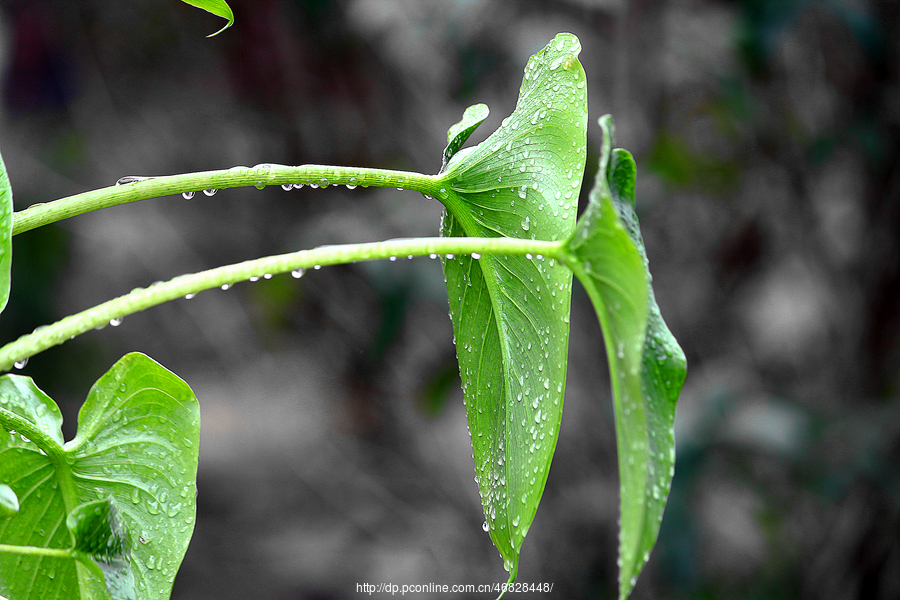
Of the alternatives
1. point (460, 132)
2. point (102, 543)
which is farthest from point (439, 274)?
point (102, 543)

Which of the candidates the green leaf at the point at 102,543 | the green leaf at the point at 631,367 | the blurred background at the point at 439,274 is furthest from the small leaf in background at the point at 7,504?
the blurred background at the point at 439,274

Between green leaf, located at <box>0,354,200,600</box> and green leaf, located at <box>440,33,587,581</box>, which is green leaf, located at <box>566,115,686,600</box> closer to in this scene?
green leaf, located at <box>440,33,587,581</box>

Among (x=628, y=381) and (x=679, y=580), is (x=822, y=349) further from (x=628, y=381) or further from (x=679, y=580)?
(x=628, y=381)

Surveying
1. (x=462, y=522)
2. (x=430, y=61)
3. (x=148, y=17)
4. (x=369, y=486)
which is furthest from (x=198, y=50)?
(x=462, y=522)

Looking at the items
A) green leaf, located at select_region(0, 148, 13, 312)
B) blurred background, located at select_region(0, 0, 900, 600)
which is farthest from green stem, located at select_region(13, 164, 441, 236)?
blurred background, located at select_region(0, 0, 900, 600)

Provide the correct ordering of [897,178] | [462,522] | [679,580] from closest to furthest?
[679,580] < [897,178] < [462,522]

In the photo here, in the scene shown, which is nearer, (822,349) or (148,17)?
(822,349)

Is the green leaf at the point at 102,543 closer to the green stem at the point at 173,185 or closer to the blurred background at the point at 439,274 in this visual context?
the green stem at the point at 173,185
